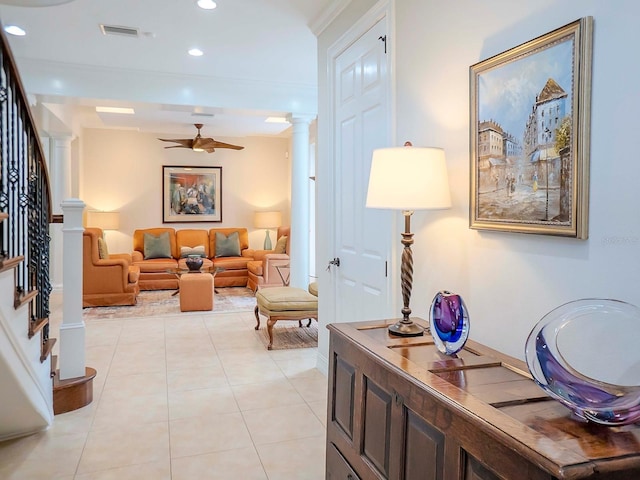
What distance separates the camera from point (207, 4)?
3.63 meters

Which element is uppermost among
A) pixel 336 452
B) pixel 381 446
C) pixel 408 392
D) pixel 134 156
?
pixel 134 156

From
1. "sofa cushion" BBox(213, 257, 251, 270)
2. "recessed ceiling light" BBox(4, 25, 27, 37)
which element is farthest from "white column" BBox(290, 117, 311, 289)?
"recessed ceiling light" BBox(4, 25, 27, 37)

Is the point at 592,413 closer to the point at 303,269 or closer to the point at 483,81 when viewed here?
the point at 483,81

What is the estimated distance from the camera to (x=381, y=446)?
168 cm

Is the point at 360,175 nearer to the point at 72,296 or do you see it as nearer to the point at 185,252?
the point at 72,296

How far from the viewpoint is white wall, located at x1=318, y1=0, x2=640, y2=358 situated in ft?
4.72

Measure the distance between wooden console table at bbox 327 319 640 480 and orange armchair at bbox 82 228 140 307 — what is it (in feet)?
17.6

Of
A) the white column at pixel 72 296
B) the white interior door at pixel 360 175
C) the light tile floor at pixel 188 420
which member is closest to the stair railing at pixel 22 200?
the white column at pixel 72 296

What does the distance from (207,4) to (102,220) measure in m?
5.81

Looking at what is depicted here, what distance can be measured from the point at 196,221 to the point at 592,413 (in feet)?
29.2

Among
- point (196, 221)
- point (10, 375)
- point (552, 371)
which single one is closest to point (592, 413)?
point (552, 371)

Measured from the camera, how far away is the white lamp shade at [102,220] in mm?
8406

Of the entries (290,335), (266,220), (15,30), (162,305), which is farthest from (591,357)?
(266,220)

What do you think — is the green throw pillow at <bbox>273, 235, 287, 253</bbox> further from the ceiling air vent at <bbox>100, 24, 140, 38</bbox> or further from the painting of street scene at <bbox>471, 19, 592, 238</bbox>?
the painting of street scene at <bbox>471, 19, 592, 238</bbox>
